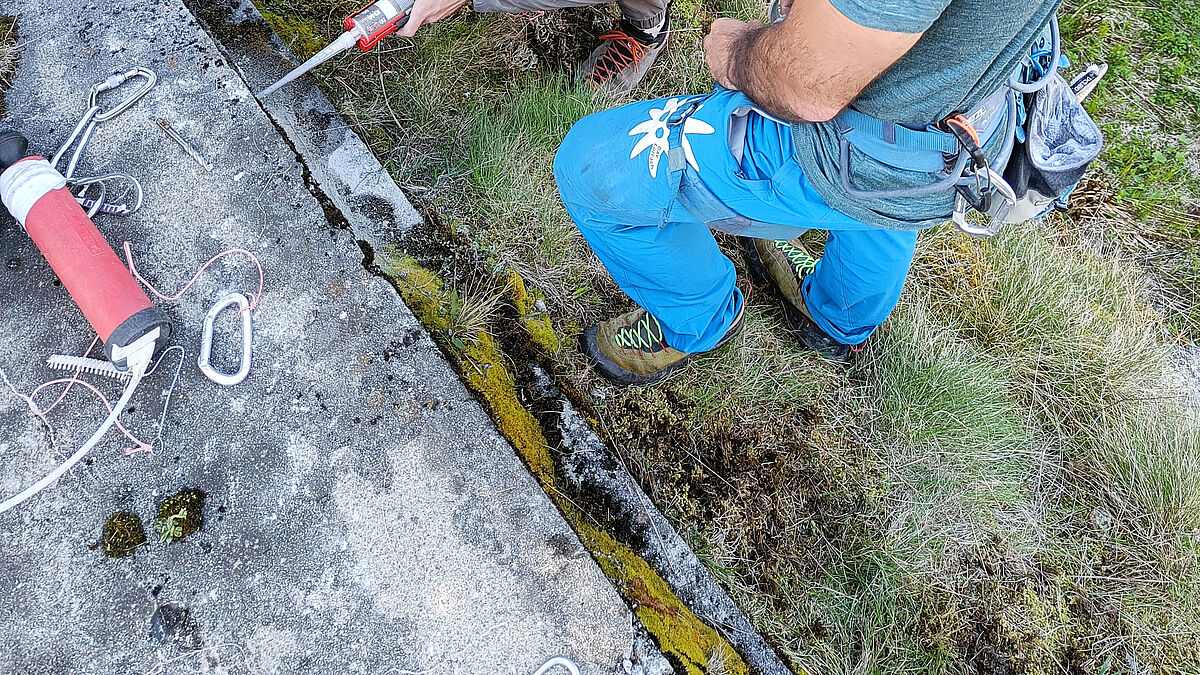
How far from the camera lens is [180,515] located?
158 centimetres

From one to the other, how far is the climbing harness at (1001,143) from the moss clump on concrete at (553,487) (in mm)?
973

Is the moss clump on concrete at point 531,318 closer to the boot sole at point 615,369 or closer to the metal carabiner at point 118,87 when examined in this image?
the boot sole at point 615,369

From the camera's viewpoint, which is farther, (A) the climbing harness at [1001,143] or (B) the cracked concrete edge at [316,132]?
(B) the cracked concrete edge at [316,132]

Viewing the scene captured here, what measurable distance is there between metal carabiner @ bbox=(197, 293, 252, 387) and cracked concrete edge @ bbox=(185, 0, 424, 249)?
347 mm

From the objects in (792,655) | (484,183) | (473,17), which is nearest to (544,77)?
(473,17)

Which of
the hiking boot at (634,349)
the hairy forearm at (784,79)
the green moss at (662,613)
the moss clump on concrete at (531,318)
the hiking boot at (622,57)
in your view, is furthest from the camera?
the hiking boot at (622,57)

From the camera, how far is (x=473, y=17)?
270 centimetres

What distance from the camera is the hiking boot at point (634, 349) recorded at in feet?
7.30

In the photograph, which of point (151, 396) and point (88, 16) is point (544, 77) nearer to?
point (88, 16)

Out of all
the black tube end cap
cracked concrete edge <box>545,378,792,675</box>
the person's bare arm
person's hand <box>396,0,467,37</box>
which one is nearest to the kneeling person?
the person's bare arm

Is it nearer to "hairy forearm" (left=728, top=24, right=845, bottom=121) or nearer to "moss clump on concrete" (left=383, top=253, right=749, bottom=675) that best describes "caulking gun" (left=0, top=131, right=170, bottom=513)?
"moss clump on concrete" (left=383, top=253, right=749, bottom=675)

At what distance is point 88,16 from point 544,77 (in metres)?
1.43

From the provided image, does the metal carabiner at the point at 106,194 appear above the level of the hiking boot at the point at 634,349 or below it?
above

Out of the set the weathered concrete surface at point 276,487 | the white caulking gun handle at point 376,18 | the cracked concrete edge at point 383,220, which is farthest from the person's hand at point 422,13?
the weathered concrete surface at point 276,487
